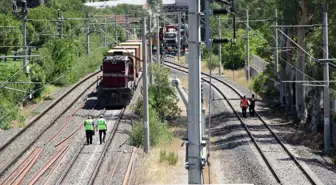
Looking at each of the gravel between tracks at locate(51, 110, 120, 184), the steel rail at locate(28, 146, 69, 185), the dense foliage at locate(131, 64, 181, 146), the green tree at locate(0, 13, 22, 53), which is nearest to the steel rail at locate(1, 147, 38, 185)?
Result: the steel rail at locate(28, 146, 69, 185)

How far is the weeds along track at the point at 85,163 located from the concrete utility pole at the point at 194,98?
30.9ft

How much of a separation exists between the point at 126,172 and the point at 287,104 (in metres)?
21.1

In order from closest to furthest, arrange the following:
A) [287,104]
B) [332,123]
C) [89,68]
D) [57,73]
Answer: [332,123], [287,104], [57,73], [89,68]

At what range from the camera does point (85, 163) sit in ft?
82.0

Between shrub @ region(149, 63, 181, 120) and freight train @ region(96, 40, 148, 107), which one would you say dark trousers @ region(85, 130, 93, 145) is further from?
freight train @ region(96, 40, 148, 107)

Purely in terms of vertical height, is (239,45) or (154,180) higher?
(239,45)

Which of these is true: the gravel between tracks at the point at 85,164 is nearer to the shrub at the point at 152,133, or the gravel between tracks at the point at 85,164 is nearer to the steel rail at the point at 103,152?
the steel rail at the point at 103,152

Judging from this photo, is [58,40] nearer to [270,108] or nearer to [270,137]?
[270,108]

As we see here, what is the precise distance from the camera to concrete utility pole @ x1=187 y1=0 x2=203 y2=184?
42.2ft

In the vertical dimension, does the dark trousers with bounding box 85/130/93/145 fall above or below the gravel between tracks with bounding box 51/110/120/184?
above

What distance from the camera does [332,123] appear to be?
31.6 meters

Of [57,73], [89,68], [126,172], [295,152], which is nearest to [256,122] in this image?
[295,152]

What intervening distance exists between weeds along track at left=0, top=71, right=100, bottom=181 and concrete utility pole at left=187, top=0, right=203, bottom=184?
38.4ft

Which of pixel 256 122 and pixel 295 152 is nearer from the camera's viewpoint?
pixel 295 152
